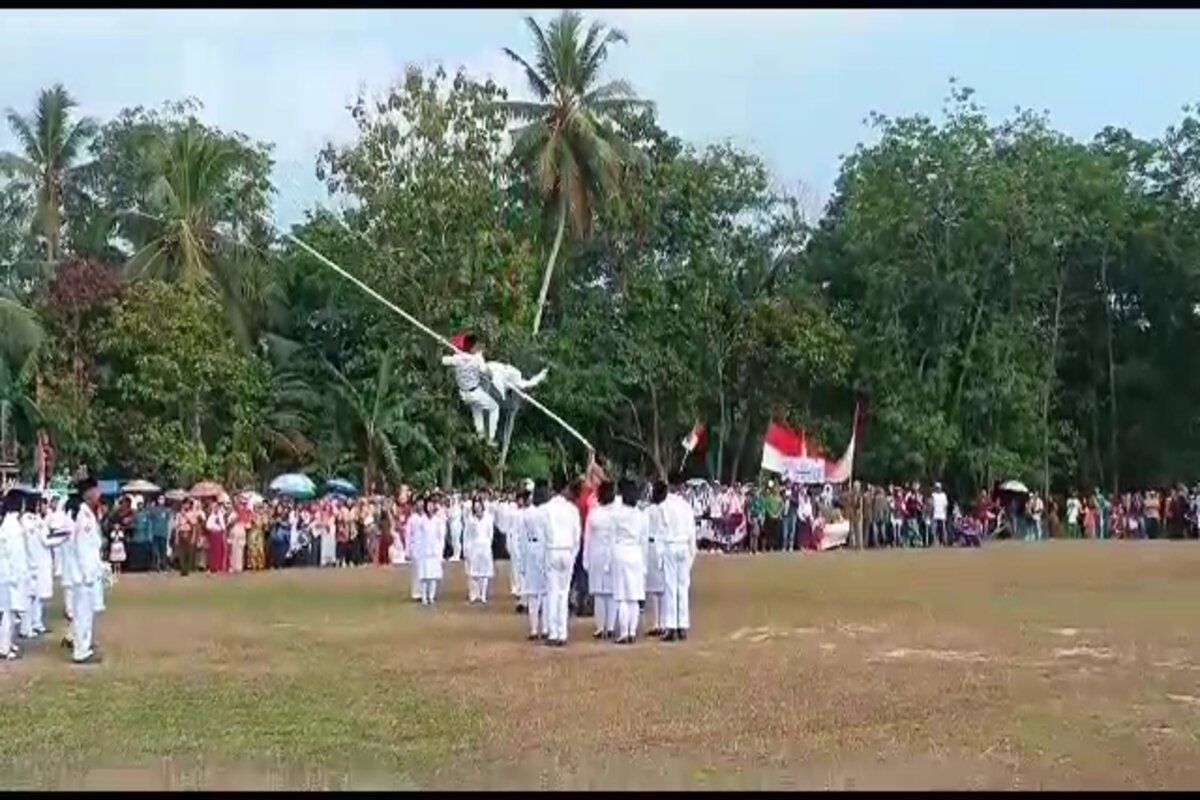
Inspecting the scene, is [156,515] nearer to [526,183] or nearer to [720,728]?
[526,183]

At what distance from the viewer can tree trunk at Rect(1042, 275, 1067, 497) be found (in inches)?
1721

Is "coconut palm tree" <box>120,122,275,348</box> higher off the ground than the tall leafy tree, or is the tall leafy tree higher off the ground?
"coconut palm tree" <box>120,122,275,348</box>

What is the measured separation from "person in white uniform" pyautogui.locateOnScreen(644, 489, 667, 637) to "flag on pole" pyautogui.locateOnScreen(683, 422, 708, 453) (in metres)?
23.0

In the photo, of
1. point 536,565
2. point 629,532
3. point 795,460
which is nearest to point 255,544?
point 536,565

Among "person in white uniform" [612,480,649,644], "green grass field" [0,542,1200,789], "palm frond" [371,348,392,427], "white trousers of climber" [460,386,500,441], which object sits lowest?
"green grass field" [0,542,1200,789]

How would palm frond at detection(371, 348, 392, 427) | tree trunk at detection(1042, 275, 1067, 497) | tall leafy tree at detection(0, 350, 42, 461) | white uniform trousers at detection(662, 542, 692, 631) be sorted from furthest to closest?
tree trunk at detection(1042, 275, 1067, 497) < palm frond at detection(371, 348, 392, 427) < tall leafy tree at detection(0, 350, 42, 461) < white uniform trousers at detection(662, 542, 692, 631)

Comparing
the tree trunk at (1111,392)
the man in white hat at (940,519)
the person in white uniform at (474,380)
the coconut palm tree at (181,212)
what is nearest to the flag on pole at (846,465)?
the man in white hat at (940,519)

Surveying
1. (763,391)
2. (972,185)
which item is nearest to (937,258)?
(972,185)

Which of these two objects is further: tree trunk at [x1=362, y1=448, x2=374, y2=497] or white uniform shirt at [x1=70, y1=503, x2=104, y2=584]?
tree trunk at [x1=362, y1=448, x2=374, y2=497]

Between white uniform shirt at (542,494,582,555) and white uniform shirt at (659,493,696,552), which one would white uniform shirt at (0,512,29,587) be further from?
white uniform shirt at (659,493,696,552)

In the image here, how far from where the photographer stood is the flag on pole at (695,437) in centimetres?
4069

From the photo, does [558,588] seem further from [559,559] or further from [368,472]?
[368,472]

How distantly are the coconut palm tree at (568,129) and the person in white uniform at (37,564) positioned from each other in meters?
23.9

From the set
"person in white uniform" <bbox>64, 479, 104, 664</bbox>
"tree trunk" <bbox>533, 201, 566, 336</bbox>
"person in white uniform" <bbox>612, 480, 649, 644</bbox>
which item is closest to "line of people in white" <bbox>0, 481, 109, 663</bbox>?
"person in white uniform" <bbox>64, 479, 104, 664</bbox>
